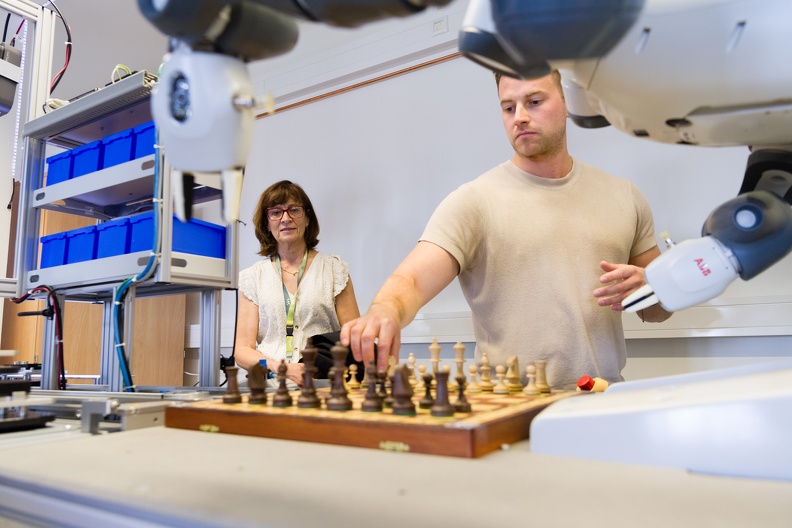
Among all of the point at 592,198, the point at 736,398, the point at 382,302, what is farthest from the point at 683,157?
the point at 736,398

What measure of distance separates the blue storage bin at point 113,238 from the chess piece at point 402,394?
1.12 metres

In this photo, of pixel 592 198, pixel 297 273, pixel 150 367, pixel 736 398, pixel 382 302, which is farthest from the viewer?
pixel 150 367

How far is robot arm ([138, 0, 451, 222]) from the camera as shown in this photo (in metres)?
0.35

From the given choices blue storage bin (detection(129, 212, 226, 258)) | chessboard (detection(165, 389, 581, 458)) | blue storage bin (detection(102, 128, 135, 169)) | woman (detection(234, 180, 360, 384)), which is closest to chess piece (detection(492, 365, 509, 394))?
chessboard (detection(165, 389, 581, 458))

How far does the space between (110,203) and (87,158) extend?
0.23m

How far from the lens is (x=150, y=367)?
3703 mm

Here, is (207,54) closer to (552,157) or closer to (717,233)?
(717,233)

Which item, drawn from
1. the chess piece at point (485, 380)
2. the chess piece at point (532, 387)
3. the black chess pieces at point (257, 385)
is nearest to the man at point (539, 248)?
the chess piece at point (485, 380)

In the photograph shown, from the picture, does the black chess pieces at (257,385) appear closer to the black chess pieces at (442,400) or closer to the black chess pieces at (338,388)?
the black chess pieces at (338,388)

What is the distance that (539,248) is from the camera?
1399 millimetres

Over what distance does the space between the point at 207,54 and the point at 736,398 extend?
1.65 ft

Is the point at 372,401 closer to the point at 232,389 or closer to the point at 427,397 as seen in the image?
the point at 427,397

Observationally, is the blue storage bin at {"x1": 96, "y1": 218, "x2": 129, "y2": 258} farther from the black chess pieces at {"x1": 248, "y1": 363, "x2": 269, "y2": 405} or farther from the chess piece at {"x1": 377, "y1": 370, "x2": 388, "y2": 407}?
the chess piece at {"x1": 377, "y1": 370, "x2": 388, "y2": 407}

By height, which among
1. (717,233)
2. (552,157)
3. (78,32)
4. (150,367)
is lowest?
(150,367)
